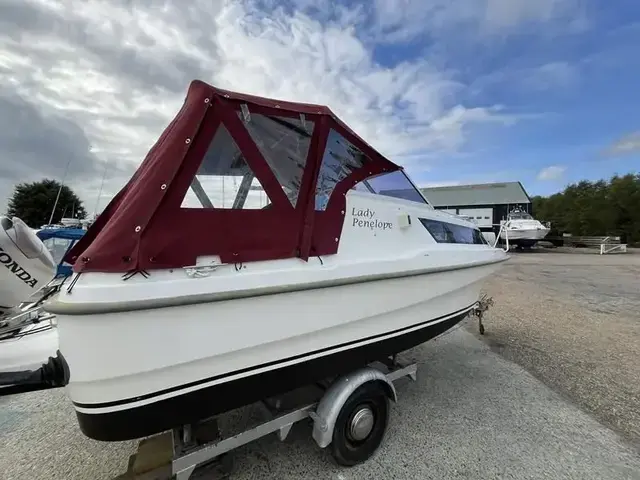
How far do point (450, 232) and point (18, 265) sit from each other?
12.3ft

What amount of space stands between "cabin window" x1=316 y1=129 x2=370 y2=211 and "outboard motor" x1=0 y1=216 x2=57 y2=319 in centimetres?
256

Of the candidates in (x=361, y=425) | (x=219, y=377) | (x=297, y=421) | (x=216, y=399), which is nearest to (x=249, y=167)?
(x=219, y=377)

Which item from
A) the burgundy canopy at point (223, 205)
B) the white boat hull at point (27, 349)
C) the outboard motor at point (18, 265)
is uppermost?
the burgundy canopy at point (223, 205)

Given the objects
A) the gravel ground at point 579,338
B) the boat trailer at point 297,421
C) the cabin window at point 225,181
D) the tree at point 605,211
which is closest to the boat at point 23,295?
the boat trailer at point 297,421

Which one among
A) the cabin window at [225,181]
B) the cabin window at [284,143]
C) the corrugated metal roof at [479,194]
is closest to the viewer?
the cabin window at [225,181]

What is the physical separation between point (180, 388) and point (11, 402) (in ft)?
9.03

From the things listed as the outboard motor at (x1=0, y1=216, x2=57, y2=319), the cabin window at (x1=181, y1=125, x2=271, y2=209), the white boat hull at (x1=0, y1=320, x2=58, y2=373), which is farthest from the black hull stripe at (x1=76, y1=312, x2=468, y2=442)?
the outboard motor at (x1=0, y1=216, x2=57, y2=319)

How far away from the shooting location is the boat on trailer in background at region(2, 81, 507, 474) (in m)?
1.52

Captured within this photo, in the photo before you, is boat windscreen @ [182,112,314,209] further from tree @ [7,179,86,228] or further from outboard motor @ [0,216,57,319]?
tree @ [7,179,86,228]

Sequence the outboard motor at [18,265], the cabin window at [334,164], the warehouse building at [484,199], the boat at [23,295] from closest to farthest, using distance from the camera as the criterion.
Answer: the cabin window at [334,164] → the boat at [23,295] → the outboard motor at [18,265] → the warehouse building at [484,199]

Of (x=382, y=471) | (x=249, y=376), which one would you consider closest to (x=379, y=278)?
(x=249, y=376)

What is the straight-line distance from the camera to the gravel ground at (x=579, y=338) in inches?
131

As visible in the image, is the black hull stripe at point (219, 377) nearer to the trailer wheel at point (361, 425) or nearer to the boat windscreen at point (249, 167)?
the trailer wheel at point (361, 425)

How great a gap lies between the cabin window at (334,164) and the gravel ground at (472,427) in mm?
1810
